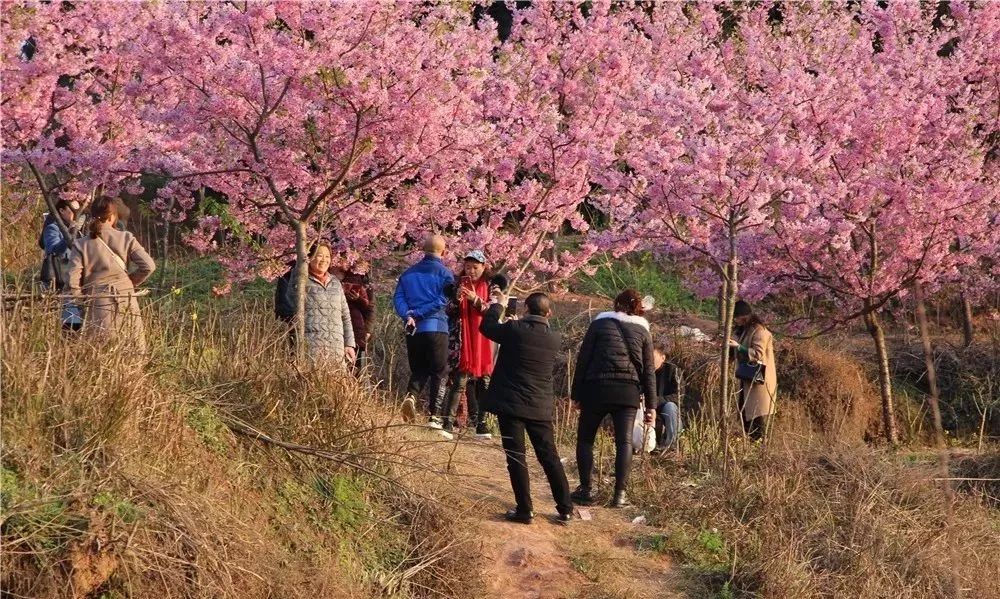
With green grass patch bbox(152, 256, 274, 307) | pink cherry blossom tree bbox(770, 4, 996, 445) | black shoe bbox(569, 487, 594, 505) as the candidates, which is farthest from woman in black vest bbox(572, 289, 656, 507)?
green grass patch bbox(152, 256, 274, 307)

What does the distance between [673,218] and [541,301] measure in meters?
3.06

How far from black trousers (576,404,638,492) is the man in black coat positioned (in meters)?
0.60

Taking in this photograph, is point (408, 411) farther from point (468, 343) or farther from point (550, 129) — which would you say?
point (550, 129)

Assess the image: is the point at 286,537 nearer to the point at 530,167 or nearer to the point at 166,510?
the point at 166,510

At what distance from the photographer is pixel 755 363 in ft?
37.0

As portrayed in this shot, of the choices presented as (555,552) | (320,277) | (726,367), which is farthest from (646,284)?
(555,552)

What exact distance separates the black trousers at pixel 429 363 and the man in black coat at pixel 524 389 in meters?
2.06

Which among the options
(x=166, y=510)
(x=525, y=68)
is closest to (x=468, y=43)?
(x=525, y=68)

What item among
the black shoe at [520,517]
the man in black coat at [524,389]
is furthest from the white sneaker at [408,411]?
the black shoe at [520,517]

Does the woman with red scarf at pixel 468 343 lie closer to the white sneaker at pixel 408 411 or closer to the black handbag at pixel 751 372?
the white sneaker at pixel 408 411

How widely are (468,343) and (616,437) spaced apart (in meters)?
2.16

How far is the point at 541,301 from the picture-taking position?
8.45m

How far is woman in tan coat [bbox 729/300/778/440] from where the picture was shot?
11.2 metres

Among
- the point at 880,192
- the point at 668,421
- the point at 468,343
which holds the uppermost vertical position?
the point at 880,192
